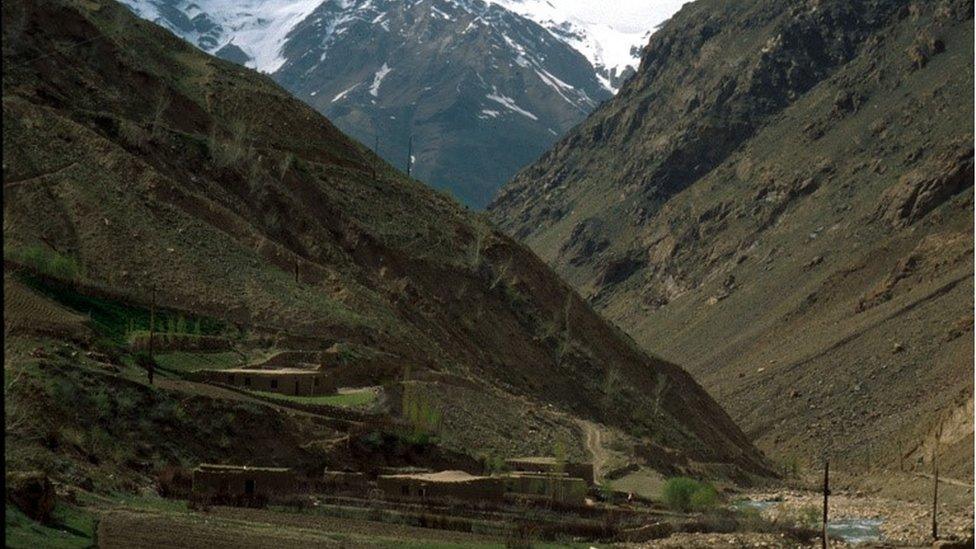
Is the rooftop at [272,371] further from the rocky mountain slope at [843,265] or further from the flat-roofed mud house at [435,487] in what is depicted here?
the rocky mountain slope at [843,265]

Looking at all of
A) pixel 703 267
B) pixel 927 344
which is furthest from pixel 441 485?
pixel 703 267

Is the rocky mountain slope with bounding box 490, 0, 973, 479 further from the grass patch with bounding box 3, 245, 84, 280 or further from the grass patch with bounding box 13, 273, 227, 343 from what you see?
the grass patch with bounding box 3, 245, 84, 280

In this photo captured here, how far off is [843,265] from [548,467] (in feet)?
338

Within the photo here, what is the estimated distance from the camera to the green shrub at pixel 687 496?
200ft

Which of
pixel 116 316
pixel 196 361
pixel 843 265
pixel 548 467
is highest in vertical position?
pixel 843 265

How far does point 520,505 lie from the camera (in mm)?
50969

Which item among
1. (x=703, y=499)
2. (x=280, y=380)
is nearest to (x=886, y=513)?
(x=703, y=499)

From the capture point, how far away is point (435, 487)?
49.2 m

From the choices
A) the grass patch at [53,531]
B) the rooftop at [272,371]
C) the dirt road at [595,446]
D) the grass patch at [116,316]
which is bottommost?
the grass patch at [53,531]

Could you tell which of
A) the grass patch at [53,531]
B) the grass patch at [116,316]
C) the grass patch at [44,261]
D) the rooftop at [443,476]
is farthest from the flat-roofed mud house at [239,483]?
the grass patch at [44,261]

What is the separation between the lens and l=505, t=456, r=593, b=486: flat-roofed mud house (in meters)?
58.3

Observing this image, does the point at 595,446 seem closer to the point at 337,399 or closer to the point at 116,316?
the point at 337,399

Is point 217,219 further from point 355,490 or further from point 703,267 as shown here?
point 703,267

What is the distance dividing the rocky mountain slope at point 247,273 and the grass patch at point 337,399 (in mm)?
2922
